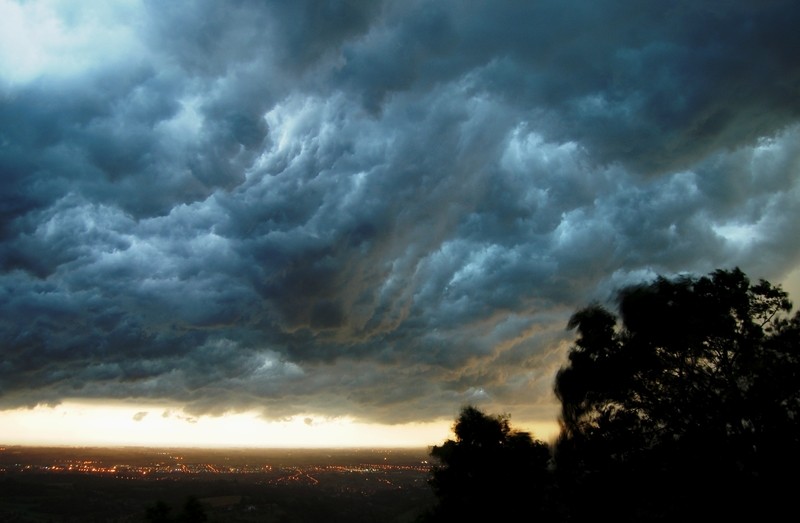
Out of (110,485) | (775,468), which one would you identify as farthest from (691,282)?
(110,485)

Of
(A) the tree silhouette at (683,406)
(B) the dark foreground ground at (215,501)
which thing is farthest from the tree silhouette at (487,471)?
(B) the dark foreground ground at (215,501)

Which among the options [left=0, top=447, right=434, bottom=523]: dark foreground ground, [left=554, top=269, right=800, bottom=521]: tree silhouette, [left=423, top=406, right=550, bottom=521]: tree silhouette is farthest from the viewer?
[left=0, top=447, right=434, bottom=523]: dark foreground ground

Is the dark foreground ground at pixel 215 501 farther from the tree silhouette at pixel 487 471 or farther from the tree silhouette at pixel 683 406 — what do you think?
the tree silhouette at pixel 683 406

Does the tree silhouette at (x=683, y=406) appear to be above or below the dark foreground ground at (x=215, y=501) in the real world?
above

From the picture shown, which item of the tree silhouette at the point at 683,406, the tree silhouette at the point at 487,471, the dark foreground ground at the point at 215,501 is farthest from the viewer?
the dark foreground ground at the point at 215,501

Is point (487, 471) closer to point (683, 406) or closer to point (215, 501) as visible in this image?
point (683, 406)

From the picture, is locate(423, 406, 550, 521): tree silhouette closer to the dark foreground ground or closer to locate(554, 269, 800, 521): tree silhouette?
locate(554, 269, 800, 521): tree silhouette

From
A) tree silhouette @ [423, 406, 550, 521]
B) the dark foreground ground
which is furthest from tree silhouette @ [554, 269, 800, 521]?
the dark foreground ground
